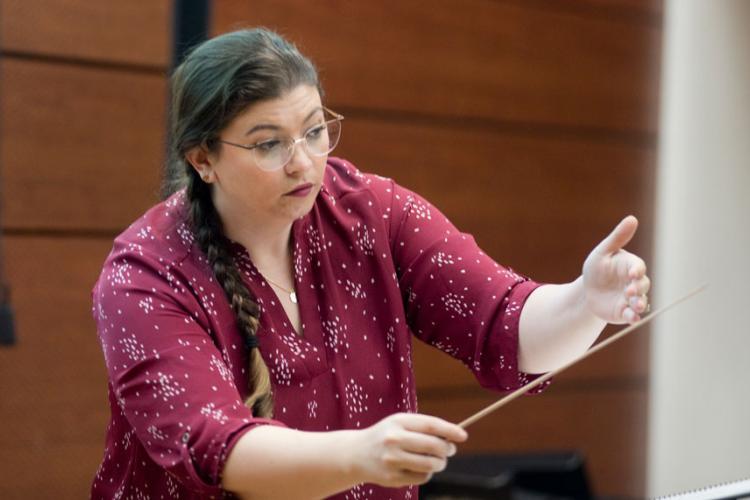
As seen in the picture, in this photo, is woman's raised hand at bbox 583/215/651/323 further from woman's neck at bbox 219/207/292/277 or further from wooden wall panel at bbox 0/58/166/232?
wooden wall panel at bbox 0/58/166/232

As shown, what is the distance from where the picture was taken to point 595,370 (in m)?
4.07

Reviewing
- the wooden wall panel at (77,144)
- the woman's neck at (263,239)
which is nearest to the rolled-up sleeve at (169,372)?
the woman's neck at (263,239)

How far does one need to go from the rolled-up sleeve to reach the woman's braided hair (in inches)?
1.9

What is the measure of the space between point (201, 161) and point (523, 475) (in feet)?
5.63

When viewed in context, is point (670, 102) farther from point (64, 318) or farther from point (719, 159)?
point (64, 318)

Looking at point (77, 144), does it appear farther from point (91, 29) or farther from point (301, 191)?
point (301, 191)

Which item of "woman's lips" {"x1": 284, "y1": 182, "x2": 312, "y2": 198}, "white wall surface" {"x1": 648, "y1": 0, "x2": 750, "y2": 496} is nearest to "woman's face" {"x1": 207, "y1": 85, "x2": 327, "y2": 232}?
"woman's lips" {"x1": 284, "y1": 182, "x2": 312, "y2": 198}

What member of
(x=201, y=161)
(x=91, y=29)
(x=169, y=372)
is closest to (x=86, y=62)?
(x=91, y=29)

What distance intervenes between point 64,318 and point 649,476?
234 centimetres

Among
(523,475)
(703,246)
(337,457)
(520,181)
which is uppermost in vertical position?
(337,457)

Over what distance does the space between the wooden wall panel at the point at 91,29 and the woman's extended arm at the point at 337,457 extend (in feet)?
6.39

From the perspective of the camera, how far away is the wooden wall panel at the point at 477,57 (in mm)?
3385

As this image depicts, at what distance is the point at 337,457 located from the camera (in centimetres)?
107

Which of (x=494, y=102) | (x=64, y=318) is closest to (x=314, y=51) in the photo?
(x=494, y=102)
